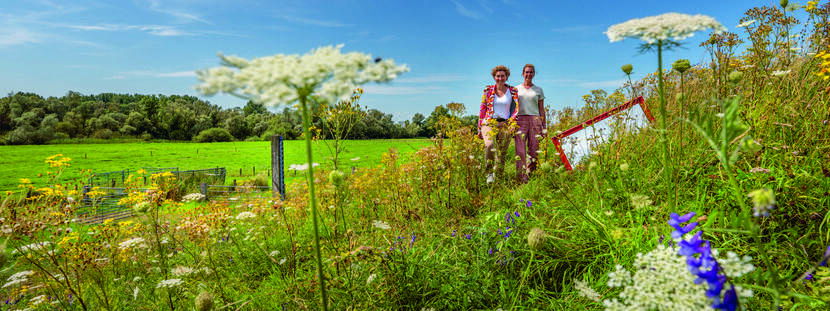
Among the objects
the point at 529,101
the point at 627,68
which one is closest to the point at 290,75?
the point at 627,68

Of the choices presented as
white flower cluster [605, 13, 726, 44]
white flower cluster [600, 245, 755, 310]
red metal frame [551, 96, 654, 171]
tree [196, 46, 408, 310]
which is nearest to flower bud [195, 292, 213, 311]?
tree [196, 46, 408, 310]

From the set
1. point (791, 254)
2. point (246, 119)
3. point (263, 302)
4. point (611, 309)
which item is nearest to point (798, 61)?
point (791, 254)

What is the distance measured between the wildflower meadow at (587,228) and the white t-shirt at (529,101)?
1.44m

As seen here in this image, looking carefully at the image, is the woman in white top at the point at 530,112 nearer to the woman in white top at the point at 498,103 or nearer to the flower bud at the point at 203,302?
the woman in white top at the point at 498,103

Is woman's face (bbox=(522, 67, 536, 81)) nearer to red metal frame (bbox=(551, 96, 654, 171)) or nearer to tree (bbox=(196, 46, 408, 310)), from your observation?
red metal frame (bbox=(551, 96, 654, 171))

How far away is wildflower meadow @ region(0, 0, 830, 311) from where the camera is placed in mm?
947

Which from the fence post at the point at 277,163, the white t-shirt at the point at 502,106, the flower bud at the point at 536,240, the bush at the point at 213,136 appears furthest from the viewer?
the bush at the point at 213,136

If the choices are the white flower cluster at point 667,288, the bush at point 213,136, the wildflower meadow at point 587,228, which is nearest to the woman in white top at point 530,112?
the wildflower meadow at point 587,228

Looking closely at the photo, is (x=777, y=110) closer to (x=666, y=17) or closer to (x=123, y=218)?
(x=666, y=17)

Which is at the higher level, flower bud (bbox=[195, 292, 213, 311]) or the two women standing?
the two women standing

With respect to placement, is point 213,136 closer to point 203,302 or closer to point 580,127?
point 580,127

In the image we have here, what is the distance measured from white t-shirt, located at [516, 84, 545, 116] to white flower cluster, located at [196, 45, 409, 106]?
17.8 ft

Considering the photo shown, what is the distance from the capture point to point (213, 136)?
7812 cm

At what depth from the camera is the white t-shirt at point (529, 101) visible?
606 centimetres
